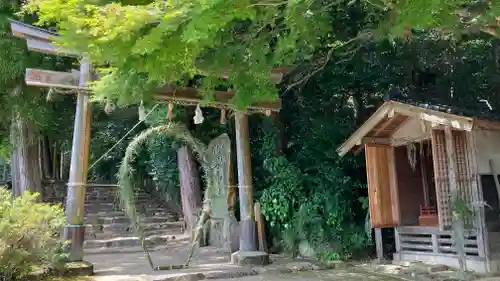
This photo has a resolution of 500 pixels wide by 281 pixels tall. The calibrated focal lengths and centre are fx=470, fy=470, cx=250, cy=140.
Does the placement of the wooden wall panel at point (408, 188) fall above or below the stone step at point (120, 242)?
above

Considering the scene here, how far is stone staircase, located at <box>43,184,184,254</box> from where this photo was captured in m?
14.6

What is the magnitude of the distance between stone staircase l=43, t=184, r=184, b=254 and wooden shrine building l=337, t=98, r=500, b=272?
6.30 metres

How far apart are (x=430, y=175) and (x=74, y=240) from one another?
815 centimetres

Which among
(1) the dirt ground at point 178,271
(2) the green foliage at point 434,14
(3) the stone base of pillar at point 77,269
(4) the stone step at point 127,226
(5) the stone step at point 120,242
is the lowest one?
(1) the dirt ground at point 178,271

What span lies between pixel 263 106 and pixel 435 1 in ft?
20.5

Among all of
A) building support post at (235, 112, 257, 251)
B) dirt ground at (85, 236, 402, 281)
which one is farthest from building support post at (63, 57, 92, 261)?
building support post at (235, 112, 257, 251)

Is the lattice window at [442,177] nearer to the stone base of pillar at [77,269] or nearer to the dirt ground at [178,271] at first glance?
the dirt ground at [178,271]

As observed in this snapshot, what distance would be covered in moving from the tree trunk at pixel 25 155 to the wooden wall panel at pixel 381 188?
31.2ft

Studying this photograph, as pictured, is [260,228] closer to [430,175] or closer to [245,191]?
[245,191]

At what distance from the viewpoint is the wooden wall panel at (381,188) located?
32.6 ft

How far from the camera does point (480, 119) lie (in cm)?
803

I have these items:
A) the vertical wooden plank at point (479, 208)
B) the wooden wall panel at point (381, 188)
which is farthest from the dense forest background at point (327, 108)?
the vertical wooden plank at point (479, 208)

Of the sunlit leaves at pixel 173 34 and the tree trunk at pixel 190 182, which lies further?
the tree trunk at pixel 190 182

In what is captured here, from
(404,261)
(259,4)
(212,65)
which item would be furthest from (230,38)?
(404,261)
